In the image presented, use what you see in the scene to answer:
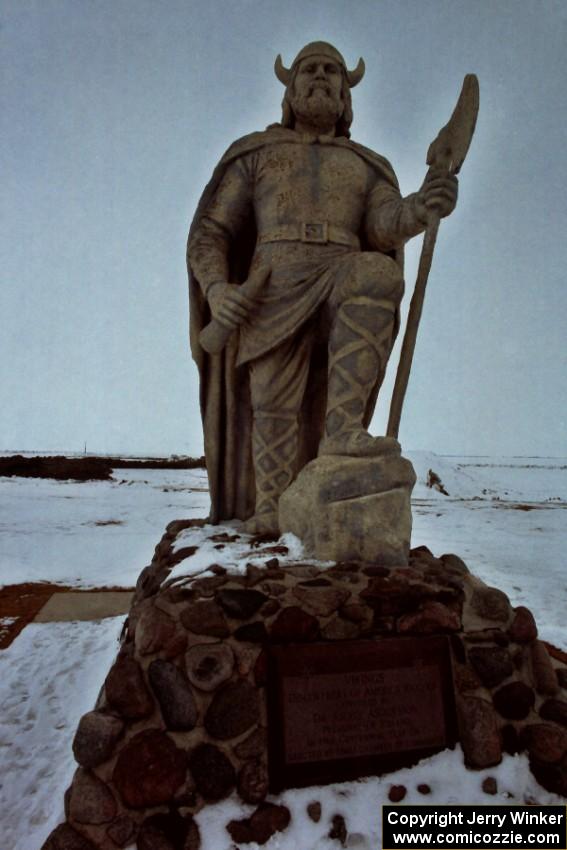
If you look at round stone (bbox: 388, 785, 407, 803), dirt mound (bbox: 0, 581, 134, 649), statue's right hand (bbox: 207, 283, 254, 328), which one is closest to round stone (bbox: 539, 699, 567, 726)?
round stone (bbox: 388, 785, 407, 803)

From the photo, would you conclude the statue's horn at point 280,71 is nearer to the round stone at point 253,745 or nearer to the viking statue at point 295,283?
the viking statue at point 295,283

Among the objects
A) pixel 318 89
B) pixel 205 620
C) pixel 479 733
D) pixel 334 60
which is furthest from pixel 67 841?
pixel 334 60

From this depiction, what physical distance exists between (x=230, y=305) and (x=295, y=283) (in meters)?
0.33

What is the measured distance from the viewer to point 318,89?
2.61 m

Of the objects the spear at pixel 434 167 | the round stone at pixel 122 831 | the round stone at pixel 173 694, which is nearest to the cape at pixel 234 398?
the spear at pixel 434 167

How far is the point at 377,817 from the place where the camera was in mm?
1412

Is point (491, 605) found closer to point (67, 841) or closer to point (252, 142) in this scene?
point (67, 841)

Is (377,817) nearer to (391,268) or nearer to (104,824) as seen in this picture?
(104,824)

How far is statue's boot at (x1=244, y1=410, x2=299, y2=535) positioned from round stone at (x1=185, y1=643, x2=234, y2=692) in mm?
1002

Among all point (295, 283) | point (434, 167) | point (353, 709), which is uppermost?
point (434, 167)

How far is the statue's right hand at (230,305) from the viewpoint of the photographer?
2340 mm

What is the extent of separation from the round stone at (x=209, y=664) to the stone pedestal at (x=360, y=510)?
1.72 feet

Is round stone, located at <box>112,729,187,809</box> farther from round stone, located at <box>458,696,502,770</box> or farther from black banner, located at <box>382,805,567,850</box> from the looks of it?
round stone, located at <box>458,696,502,770</box>

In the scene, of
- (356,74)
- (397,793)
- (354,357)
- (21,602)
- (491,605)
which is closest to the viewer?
(397,793)
